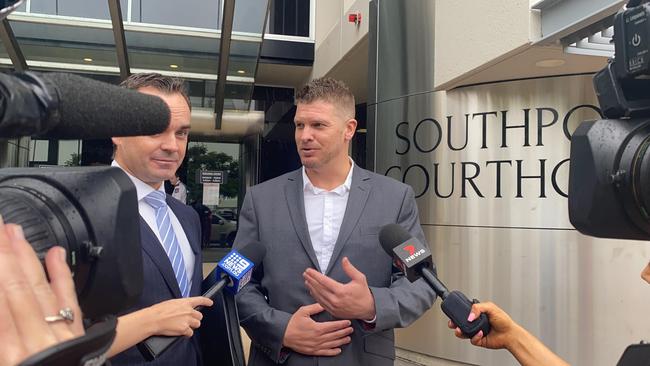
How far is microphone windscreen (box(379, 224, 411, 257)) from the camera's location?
198 centimetres

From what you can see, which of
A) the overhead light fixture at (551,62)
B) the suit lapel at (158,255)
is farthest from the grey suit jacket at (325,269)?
the overhead light fixture at (551,62)

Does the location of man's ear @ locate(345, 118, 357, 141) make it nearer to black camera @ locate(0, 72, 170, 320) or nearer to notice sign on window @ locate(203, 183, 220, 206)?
black camera @ locate(0, 72, 170, 320)

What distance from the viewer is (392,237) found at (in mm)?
2033

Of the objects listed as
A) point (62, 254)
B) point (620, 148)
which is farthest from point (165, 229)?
point (620, 148)

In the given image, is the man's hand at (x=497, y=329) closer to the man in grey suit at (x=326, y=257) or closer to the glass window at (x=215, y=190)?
the man in grey suit at (x=326, y=257)

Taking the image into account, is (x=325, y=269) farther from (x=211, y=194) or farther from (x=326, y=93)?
(x=211, y=194)

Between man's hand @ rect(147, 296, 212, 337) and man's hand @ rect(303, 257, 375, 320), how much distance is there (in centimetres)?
55

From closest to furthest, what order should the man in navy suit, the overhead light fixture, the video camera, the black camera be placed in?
the black camera
the video camera
the man in navy suit
the overhead light fixture

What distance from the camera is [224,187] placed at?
1199cm

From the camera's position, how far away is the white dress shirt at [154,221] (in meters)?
1.98

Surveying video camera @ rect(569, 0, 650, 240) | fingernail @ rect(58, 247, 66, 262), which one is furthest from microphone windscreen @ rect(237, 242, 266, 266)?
fingernail @ rect(58, 247, 66, 262)

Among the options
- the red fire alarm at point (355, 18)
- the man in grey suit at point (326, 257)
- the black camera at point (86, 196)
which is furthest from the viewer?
the red fire alarm at point (355, 18)

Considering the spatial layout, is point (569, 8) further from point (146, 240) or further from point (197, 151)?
point (197, 151)

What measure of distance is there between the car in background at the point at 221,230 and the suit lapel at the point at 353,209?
374 inches
